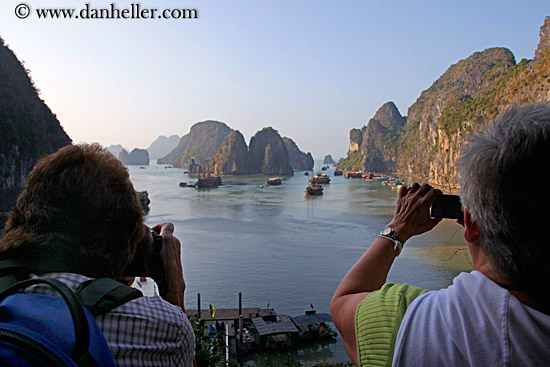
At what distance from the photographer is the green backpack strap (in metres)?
0.69

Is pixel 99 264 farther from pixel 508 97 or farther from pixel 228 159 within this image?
pixel 228 159

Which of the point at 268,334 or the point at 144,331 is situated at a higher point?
the point at 144,331

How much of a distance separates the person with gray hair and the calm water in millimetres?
4730

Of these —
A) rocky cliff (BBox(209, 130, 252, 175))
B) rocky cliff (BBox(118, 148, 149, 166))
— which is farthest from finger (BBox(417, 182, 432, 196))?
rocky cliff (BBox(118, 148, 149, 166))

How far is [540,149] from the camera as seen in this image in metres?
0.74

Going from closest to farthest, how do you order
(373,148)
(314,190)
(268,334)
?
(268,334) < (314,190) < (373,148)

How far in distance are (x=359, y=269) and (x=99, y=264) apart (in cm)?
58

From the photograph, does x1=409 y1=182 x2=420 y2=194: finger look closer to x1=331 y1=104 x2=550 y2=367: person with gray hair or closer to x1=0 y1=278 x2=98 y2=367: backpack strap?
Answer: x1=331 y1=104 x2=550 y2=367: person with gray hair

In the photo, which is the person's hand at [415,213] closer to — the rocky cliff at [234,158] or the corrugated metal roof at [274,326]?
the corrugated metal roof at [274,326]

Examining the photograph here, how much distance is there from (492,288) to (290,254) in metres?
18.4

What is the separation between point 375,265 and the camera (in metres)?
0.98

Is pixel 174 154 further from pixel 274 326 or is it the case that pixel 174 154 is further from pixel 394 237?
pixel 394 237

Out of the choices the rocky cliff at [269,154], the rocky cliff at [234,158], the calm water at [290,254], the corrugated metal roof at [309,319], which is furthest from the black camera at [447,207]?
the rocky cliff at [269,154]

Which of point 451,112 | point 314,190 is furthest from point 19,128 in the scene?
point 451,112
